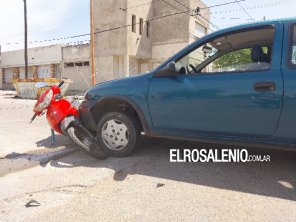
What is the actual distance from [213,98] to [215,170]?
3.03 feet

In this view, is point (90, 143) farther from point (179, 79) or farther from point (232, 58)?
point (232, 58)

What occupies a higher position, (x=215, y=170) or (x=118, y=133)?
(x=118, y=133)

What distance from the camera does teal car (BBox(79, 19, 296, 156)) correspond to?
3129 millimetres

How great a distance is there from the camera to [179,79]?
3660mm

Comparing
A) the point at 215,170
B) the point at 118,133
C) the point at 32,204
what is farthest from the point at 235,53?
the point at 32,204

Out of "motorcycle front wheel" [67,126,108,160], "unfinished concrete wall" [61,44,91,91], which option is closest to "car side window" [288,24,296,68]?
"motorcycle front wheel" [67,126,108,160]

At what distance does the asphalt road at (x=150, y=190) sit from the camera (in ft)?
8.68

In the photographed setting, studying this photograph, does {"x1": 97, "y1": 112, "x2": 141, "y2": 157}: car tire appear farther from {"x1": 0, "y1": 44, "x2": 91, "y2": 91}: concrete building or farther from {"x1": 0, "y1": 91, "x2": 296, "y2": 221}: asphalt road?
{"x1": 0, "y1": 44, "x2": 91, "y2": 91}: concrete building

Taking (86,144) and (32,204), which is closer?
(32,204)

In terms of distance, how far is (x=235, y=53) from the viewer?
4566 mm

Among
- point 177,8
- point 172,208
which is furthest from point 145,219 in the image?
point 177,8

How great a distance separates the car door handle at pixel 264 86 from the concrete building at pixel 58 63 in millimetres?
24139

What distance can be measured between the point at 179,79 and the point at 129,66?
71.9 feet

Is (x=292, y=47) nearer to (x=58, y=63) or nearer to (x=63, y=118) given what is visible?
(x=63, y=118)
